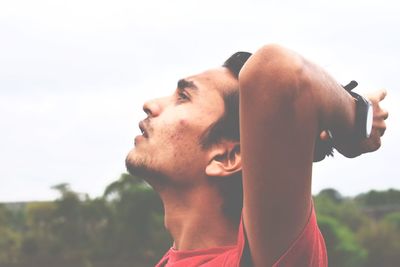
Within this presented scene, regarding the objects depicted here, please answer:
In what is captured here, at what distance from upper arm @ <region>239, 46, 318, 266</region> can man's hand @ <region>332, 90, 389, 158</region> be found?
0.13 meters

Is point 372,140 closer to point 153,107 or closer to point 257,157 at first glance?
point 257,157

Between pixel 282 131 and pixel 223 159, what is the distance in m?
0.88

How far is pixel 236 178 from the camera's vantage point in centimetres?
294

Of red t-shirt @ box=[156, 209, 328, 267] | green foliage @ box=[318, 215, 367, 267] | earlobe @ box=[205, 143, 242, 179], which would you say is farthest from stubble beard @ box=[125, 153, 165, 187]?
green foliage @ box=[318, 215, 367, 267]

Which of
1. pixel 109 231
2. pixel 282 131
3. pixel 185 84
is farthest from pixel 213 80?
pixel 109 231

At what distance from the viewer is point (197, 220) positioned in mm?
2945

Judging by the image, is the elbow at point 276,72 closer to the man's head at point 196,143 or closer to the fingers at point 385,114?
the fingers at point 385,114

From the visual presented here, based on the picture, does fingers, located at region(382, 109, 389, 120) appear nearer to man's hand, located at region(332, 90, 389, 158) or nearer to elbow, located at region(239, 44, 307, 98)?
man's hand, located at region(332, 90, 389, 158)

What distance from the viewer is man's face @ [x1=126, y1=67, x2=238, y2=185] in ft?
9.75

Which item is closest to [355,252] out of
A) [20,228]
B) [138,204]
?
[138,204]

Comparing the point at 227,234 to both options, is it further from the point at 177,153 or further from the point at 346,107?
the point at 346,107

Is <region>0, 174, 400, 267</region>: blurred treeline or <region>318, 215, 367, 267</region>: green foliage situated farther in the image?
<region>0, 174, 400, 267</region>: blurred treeline

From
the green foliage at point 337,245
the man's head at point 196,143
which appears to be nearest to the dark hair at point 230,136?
the man's head at point 196,143

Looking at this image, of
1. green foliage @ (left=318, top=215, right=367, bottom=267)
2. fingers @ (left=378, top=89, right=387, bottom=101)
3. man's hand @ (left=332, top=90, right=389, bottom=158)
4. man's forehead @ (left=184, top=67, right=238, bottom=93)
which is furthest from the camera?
green foliage @ (left=318, top=215, right=367, bottom=267)
